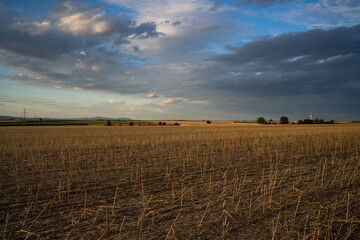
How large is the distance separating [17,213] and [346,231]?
6764 millimetres

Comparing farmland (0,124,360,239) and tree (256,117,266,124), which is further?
tree (256,117,266,124)

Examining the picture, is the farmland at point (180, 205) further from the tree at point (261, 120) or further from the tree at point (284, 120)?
the tree at point (284, 120)

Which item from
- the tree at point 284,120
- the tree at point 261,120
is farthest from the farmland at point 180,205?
the tree at point 284,120

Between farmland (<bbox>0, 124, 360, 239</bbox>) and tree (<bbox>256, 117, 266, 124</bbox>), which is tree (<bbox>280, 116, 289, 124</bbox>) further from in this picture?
farmland (<bbox>0, 124, 360, 239</bbox>)

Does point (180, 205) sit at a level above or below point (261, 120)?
below

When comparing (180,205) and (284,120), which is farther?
(284,120)

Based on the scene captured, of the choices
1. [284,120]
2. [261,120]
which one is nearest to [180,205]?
[261,120]

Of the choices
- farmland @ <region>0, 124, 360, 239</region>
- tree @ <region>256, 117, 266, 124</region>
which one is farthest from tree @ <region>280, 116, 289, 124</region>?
farmland @ <region>0, 124, 360, 239</region>

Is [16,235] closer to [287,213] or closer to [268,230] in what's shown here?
[268,230]

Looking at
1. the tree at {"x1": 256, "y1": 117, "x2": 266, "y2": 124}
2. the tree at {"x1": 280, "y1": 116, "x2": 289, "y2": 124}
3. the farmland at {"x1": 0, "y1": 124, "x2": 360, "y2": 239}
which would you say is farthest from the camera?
the tree at {"x1": 280, "y1": 116, "x2": 289, "y2": 124}

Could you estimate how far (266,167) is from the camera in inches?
377

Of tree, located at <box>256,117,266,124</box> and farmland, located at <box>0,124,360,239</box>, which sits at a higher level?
tree, located at <box>256,117,266,124</box>

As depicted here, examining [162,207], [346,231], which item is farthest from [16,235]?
[346,231]

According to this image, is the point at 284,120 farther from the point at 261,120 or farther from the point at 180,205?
the point at 180,205
